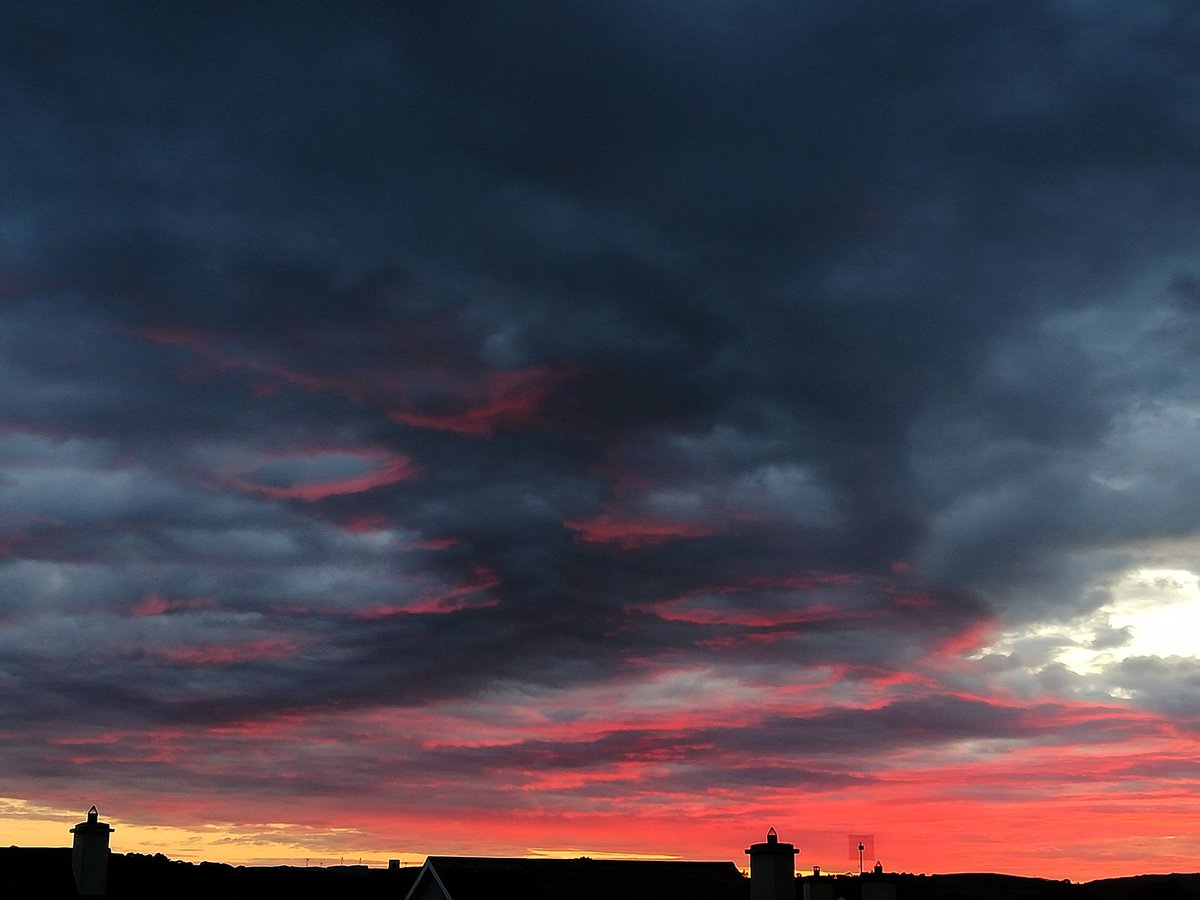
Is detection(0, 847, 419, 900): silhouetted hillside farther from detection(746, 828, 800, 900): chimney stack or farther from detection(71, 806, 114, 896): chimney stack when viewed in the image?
detection(746, 828, 800, 900): chimney stack

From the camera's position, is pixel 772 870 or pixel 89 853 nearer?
pixel 772 870

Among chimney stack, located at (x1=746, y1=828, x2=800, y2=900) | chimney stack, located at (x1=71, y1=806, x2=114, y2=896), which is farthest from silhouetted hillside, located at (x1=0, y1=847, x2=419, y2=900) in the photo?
chimney stack, located at (x1=746, y1=828, x2=800, y2=900)

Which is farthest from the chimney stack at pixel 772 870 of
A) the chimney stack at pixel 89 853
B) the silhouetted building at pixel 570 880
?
the chimney stack at pixel 89 853

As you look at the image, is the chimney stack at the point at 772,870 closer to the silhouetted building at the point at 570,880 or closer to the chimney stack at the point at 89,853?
the silhouetted building at the point at 570,880

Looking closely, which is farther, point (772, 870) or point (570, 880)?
point (570, 880)

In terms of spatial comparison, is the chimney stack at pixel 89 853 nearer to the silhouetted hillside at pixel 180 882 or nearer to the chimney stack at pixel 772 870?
the silhouetted hillside at pixel 180 882

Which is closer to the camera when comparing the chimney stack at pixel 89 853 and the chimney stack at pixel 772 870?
the chimney stack at pixel 772 870

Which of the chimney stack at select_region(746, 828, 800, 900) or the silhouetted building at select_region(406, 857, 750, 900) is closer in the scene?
the chimney stack at select_region(746, 828, 800, 900)

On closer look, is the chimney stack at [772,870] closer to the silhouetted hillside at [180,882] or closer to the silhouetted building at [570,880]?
the silhouetted building at [570,880]

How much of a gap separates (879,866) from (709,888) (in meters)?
11.9

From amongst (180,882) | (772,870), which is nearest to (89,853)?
(180,882)

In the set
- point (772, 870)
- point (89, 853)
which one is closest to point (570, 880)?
point (772, 870)

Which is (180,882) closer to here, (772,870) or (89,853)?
(89,853)

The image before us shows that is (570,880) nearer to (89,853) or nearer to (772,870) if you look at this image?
(772,870)
